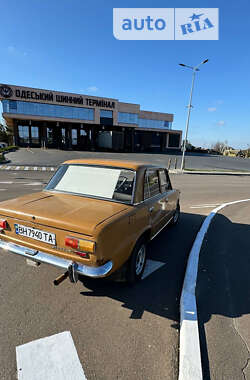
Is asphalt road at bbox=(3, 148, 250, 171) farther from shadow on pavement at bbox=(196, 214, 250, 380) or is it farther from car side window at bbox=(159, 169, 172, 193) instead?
shadow on pavement at bbox=(196, 214, 250, 380)

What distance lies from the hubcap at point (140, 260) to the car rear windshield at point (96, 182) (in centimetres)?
80

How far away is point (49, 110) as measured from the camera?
3806 cm

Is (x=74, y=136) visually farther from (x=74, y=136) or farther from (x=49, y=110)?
(x=49, y=110)

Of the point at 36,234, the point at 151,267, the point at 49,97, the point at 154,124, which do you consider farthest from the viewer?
the point at 154,124

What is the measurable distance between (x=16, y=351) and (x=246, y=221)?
6408 mm

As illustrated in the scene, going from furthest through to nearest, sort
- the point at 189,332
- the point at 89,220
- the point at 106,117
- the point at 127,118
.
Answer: the point at 127,118 → the point at 106,117 → the point at 89,220 → the point at 189,332

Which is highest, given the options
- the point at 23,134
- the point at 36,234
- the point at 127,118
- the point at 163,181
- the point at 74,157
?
the point at 127,118

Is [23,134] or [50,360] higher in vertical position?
[23,134]

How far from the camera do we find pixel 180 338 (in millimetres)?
2098

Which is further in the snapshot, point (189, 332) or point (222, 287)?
point (222, 287)

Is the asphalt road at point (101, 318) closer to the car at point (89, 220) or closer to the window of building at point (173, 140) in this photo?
the car at point (89, 220)

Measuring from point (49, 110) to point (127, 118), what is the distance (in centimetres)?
1694

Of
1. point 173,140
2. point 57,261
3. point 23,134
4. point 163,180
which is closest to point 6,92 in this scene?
point 23,134

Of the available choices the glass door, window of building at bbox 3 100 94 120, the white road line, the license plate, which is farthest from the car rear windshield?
the glass door
